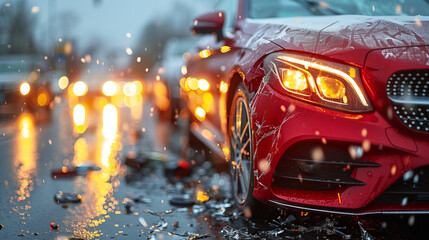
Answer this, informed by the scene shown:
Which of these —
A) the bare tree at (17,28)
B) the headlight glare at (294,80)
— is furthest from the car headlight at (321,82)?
the bare tree at (17,28)

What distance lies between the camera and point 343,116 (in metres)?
→ 3.48

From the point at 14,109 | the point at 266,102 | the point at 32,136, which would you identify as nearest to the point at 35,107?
the point at 14,109

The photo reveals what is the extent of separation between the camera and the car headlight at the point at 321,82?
11.5 feet

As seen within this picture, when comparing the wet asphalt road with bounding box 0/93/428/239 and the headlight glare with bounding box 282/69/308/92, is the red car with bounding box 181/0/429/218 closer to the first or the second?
the headlight glare with bounding box 282/69/308/92

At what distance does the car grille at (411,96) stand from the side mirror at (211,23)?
2.28 m

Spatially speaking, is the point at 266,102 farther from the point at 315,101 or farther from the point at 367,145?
the point at 367,145

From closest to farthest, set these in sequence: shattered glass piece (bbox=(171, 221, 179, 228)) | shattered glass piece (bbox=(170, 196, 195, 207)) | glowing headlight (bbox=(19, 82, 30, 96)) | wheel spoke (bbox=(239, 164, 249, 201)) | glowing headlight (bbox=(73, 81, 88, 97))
Answer: shattered glass piece (bbox=(171, 221, 179, 228))
wheel spoke (bbox=(239, 164, 249, 201))
shattered glass piece (bbox=(170, 196, 195, 207))
glowing headlight (bbox=(19, 82, 30, 96))
glowing headlight (bbox=(73, 81, 88, 97))

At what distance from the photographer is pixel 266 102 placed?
3.77 meters

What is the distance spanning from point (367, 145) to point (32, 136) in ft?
26.9

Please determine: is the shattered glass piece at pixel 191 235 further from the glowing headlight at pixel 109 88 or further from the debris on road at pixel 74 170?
the glowing headlight at pixel 109 88

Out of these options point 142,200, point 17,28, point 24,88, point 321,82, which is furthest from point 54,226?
point 17,28

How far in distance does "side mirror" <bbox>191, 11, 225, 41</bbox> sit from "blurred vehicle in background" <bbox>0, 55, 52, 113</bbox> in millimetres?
12209

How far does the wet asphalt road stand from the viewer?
4.04m

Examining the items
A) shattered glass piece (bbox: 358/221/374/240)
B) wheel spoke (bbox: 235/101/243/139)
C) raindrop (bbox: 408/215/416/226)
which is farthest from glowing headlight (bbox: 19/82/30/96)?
shattered glass piece (bbox: 358/221/374/240)
